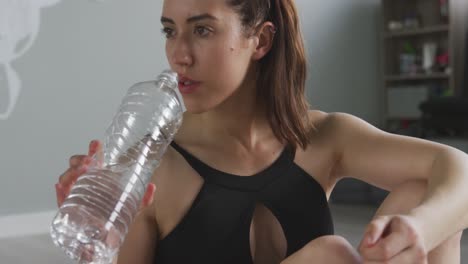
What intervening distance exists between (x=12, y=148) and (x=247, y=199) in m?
2.06

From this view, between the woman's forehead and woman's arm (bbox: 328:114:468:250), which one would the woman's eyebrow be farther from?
woman's arm (bbox: 328:114:468:250)

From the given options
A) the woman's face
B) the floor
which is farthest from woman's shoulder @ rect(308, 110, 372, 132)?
the floor

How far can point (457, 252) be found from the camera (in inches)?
41.6

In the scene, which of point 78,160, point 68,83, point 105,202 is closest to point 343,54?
point 68,83

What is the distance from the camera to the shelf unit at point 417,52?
4.38 meters

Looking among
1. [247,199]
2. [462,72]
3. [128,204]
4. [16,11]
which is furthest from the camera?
[462,72]

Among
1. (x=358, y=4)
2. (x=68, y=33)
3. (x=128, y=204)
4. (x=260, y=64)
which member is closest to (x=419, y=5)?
(x=358, y=4)

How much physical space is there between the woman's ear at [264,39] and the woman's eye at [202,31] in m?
0.13

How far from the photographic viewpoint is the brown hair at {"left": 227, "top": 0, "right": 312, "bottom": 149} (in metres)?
1.19

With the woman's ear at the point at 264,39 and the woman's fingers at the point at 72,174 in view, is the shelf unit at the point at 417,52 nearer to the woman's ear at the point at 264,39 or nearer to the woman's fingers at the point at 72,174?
the woman's ear at the point at 264,39

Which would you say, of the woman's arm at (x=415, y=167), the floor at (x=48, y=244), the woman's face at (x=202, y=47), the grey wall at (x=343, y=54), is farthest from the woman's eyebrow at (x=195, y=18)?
the grey wall at (x=343, y=54)

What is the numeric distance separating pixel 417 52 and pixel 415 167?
3788mm

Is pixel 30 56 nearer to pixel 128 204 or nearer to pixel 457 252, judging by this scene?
pixel 128 204

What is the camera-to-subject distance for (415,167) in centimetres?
111
